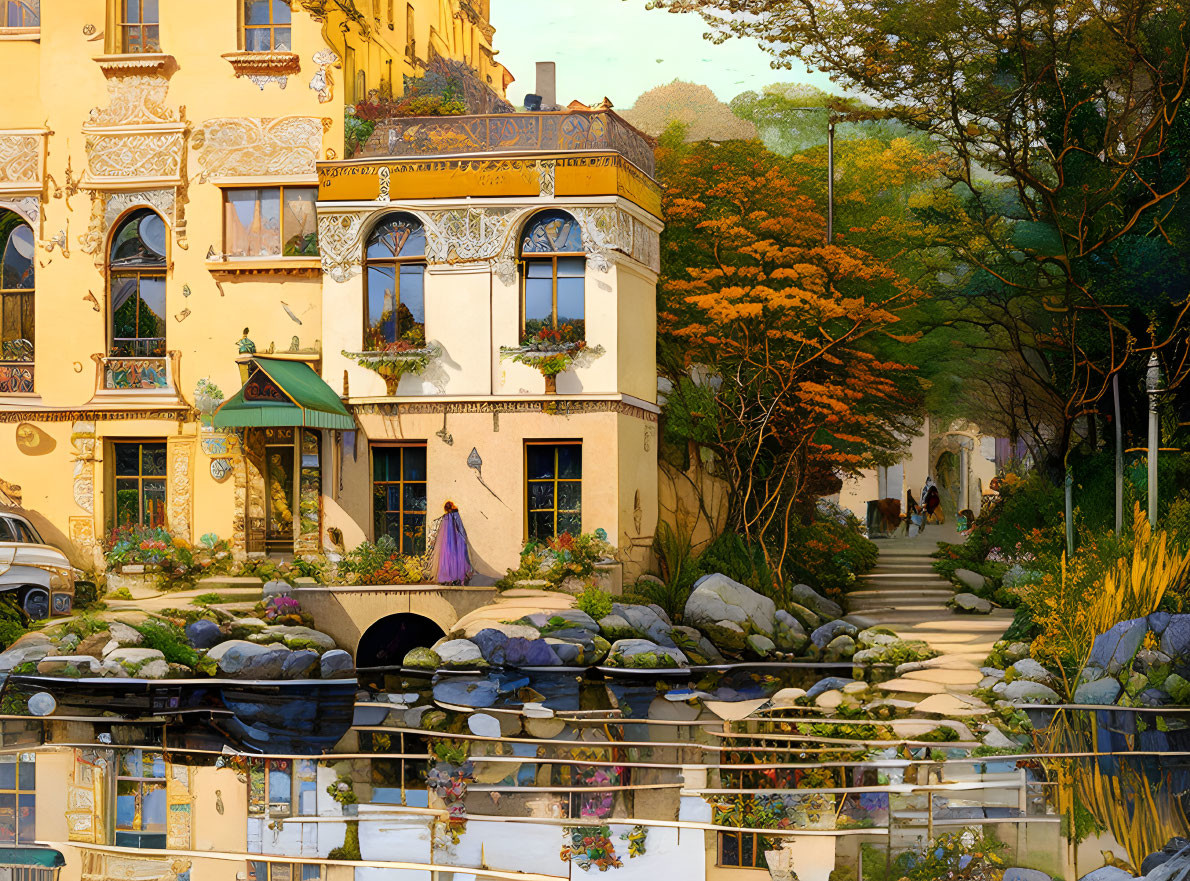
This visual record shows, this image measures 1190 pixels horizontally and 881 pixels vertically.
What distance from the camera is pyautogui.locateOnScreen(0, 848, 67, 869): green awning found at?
884 cm

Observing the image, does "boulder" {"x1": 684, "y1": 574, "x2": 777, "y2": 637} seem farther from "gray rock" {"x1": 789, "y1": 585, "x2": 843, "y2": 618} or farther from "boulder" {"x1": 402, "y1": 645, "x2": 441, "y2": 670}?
"boulder" {"x1": 402, "y1": 645, "x2": 441, "y2": 670}

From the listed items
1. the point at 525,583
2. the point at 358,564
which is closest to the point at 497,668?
the point at 525,583

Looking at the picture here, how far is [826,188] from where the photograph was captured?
2658 centimetres

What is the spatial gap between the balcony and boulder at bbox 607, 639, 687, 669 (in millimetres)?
7766

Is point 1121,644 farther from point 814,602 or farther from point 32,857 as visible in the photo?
point 32,857

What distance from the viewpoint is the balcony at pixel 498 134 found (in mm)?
19078

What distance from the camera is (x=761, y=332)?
20.9 m

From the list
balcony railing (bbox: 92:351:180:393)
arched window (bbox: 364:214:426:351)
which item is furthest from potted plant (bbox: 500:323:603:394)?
balcony railing (bbox: 92:351:180:393)

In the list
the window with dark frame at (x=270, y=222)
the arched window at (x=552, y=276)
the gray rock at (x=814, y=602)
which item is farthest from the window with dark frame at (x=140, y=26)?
the gray rock at (x=814, y=602)

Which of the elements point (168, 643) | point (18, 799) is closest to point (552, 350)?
point (168, 643)

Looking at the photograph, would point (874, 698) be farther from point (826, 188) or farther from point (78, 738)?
point (826, 188)

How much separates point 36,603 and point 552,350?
8.88m

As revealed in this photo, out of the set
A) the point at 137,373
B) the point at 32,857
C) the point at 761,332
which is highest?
the point at 761,332

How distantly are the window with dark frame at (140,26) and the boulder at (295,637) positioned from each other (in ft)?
34.8
